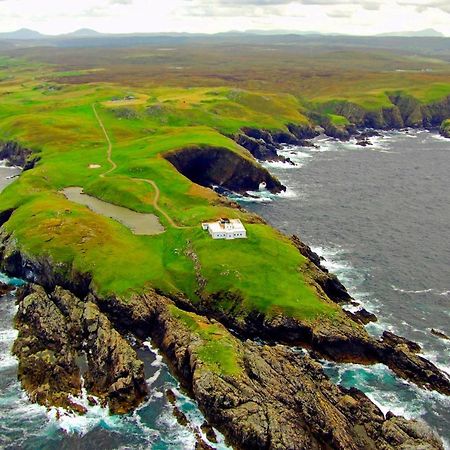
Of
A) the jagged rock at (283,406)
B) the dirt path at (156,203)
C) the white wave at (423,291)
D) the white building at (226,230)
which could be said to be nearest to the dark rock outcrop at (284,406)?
the jagged rock at (283,406)

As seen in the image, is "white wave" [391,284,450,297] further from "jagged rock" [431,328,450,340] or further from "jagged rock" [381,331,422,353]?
"jagged rock" [381,331,422,353]

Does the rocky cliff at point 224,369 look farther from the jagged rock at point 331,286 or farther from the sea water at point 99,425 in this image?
the sea water at point 99,425

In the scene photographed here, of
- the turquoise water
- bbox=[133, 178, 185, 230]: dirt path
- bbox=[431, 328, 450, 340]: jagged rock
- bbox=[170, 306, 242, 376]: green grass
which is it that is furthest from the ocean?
bbox=[133, 178, 185, 230]: dirt path

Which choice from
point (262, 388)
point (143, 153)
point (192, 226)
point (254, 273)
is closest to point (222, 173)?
point (143, 153)

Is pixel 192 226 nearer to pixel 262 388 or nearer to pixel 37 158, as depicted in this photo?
pixel 262 388

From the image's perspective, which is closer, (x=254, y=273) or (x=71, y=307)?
(x=71, y=307)

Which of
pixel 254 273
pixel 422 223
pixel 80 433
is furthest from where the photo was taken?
pixel 422 223
